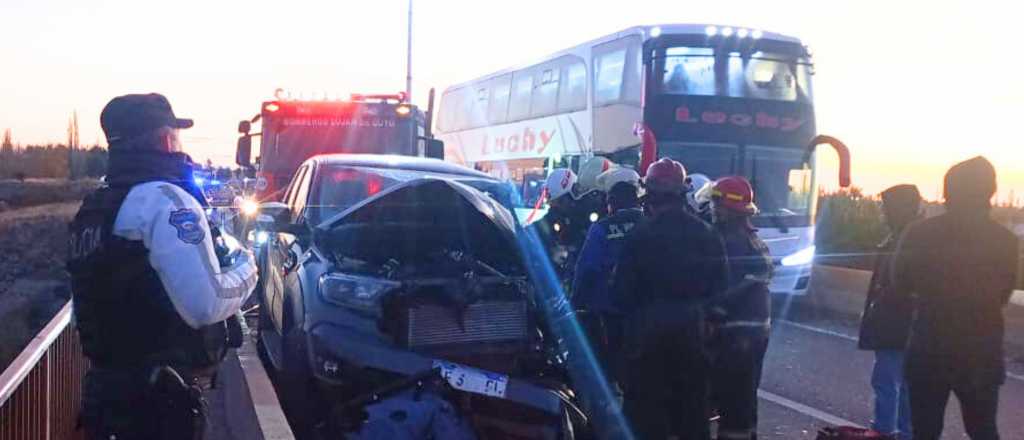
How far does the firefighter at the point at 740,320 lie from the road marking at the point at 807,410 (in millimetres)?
2362

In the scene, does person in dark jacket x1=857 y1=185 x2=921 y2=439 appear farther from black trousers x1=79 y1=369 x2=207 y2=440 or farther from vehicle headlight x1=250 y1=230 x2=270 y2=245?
vehicle headlight x1=250 y1=230 x2=270 y2=245

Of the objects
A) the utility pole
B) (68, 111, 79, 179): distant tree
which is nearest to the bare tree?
(68, 111, 79, 179): distant tree

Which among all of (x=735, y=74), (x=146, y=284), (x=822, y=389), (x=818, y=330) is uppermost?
(x=735, y=74)

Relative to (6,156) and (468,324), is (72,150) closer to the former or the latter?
(6,156)

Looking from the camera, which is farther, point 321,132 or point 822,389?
point 321,132

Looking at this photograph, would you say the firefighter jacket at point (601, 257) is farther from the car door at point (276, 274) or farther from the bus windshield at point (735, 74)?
the bus windshield at point (735, 74)

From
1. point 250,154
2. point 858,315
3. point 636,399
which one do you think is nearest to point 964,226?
point 636,399

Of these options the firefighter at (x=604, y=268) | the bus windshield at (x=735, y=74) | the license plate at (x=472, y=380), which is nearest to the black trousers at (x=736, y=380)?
the firefighter at (x=604, y=268)

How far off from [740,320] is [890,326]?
1227mm

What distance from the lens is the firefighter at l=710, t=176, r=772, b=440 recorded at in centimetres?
530

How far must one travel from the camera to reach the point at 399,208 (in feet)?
20.8

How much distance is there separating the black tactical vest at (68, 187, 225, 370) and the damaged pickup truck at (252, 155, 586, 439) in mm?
1623

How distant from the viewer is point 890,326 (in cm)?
604

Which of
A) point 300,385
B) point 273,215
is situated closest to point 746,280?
point 300,385
